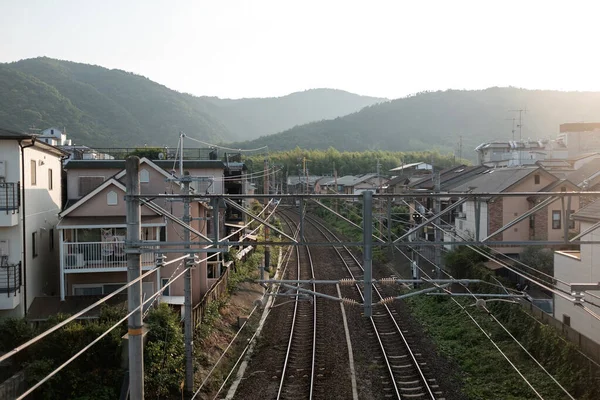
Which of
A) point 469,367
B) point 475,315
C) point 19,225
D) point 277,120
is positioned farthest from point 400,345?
point 277,120

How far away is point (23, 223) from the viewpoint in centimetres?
1225

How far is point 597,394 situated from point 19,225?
12.0m

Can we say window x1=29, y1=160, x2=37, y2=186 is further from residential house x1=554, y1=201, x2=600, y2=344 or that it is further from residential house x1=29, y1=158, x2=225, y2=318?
residential house x1=554, y1=201, x2=600, y2=344

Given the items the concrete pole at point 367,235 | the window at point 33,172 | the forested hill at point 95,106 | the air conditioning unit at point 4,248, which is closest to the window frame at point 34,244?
the air conditioning unit at point 4,248

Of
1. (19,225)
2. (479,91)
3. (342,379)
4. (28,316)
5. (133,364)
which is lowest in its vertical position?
(342,379)

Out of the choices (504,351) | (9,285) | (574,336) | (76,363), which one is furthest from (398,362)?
(9,285)

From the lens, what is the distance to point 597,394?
28.2 feet

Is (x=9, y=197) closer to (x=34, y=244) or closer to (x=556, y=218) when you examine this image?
(x=34, y=244)

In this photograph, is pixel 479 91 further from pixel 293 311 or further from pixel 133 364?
pixel 133 364

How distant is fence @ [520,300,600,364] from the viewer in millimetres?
9883

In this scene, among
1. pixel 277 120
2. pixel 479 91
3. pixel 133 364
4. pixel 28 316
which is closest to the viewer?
pixel 133 364

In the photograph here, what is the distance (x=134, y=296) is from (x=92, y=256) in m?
8.32

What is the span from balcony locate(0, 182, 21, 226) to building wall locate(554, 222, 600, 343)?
13042 millimetres

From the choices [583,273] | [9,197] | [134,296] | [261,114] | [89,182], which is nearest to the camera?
[134,296]
